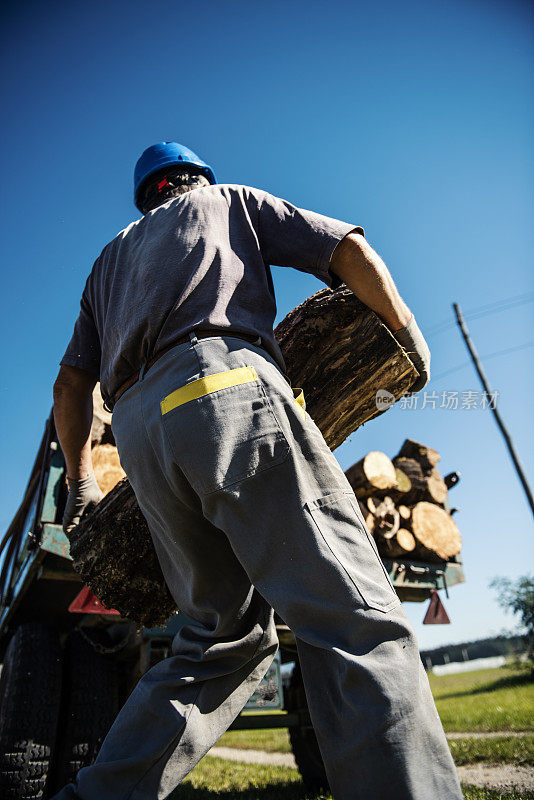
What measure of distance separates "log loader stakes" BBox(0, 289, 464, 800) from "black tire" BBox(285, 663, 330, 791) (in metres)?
0.01

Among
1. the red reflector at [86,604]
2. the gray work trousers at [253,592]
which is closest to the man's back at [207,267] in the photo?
the gray work trousers at [253,592]

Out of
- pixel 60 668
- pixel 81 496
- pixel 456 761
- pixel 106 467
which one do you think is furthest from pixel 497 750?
pixel 81 496

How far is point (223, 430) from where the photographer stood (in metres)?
1.26

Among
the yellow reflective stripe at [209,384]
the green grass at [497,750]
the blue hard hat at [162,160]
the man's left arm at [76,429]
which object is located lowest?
the green grass at [497,750]

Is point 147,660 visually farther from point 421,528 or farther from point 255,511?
point 421,528

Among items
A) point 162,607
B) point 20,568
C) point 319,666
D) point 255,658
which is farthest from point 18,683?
point 319,666

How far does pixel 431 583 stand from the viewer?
4465 mm

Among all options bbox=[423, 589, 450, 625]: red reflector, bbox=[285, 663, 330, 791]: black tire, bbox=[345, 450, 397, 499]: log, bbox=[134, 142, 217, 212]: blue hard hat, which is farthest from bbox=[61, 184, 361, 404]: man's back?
bbox=[423, 589, 450, 625]: red reflector

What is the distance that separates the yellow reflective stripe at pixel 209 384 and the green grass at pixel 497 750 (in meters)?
3.79

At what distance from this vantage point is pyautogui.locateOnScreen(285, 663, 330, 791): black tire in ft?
12.9

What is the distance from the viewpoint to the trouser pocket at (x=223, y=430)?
1243mm

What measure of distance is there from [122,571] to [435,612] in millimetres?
3368

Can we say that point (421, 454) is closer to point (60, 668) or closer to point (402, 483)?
point (402, 483)

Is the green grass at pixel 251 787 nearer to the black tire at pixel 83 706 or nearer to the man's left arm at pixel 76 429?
the black tire at pixel 83 706
